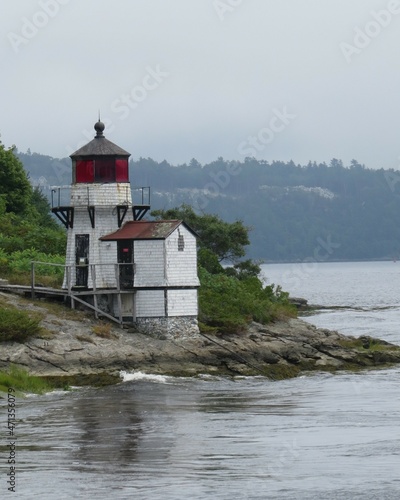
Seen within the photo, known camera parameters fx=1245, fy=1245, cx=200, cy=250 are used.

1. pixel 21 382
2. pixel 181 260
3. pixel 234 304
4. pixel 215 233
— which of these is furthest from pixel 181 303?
pixel 215 233

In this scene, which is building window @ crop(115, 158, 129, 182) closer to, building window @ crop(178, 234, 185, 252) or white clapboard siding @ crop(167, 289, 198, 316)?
building window @ crop(178, 234, 185, 252)

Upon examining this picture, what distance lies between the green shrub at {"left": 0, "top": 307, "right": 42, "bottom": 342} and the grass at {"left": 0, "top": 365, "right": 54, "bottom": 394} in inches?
58.2

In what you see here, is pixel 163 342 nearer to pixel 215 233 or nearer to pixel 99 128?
pixel 99 128

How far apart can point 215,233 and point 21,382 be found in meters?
39.2

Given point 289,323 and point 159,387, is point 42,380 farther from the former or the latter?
point 289,323

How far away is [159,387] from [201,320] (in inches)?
309

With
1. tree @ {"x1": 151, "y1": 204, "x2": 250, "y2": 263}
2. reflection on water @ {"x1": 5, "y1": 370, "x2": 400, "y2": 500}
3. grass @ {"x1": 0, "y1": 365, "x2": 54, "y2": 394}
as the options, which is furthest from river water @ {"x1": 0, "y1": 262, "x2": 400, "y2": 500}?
tree @ {"x1": 151, "y1": 204, "x2": 250, "y2": 263}

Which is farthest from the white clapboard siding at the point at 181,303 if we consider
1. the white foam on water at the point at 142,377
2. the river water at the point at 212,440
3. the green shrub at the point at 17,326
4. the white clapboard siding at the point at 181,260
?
the green shrub at the point at 17,326

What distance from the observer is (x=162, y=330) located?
4466cm

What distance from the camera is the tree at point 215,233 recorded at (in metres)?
76.6

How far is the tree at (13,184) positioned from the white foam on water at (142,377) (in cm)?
3088

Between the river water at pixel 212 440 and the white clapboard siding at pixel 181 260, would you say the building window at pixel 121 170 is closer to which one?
the white clapboard siding at pixel 181 260

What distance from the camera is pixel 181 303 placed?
44969mm

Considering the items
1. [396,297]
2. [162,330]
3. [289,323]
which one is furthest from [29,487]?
[396,297]
